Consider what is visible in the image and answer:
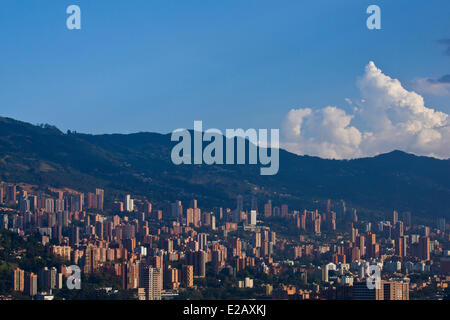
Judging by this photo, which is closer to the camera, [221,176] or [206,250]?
[206,250]

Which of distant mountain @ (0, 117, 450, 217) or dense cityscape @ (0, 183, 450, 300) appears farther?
distant mountain @ (0, 117, 450, 217)

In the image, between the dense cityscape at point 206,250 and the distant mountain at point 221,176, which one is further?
the distant mountain at point 221,176

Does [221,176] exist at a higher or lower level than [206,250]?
higher

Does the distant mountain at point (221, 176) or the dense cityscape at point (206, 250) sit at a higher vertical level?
the distant mountain at point (221, 176)

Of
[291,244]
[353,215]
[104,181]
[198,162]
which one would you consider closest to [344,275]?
[291,244]
